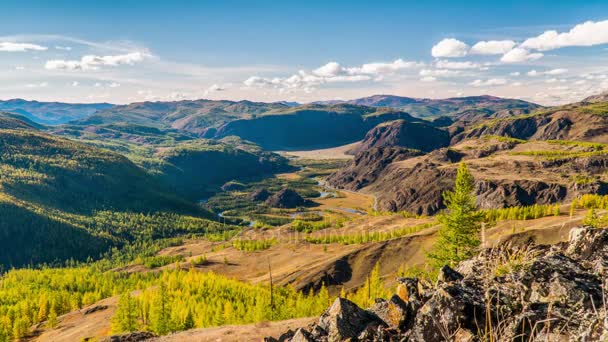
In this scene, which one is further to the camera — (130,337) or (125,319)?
(125,319)

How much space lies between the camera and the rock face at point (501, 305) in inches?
545

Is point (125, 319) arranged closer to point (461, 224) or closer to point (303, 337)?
point (461, 224)

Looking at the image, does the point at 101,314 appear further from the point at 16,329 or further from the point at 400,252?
the point at 400,252

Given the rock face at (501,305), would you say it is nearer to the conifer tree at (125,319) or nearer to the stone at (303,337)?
the stone at (303,337)

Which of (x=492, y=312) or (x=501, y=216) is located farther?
(x=501, y=216)

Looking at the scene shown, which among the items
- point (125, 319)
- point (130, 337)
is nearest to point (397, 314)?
point (130, 337)

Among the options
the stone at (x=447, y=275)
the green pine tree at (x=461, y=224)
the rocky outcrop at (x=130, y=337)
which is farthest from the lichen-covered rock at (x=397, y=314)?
the green pine tree at (x=461, y=224)

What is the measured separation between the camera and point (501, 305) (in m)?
15.9

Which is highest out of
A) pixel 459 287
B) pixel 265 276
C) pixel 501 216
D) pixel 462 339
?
pixel 459 287

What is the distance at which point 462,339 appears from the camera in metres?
15.8

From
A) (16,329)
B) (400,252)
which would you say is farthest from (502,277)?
(16,329)

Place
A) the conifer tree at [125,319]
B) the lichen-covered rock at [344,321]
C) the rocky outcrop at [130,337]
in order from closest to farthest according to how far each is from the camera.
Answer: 1. the lichen-covered rock at [344,321]
2. the rocky outcrop at [130,337]
3. the conifer tree at [125,319]

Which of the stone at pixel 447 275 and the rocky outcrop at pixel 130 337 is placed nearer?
the stone at pixel 447 275

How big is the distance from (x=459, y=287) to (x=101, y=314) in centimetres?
14122
